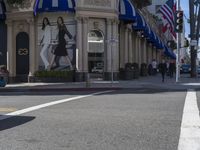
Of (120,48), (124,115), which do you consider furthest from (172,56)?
(124,115)

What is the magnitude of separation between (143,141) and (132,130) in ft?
4.15

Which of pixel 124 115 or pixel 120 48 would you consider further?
pixel 120 48

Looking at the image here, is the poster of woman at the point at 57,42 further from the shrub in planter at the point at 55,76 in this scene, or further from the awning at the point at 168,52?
the awning at the point at 168,52

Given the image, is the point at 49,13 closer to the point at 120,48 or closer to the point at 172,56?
the point at 120,48

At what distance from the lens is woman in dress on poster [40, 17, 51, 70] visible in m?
34.2

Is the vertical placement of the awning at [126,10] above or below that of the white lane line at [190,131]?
above

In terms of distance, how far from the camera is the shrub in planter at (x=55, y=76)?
33.1 m

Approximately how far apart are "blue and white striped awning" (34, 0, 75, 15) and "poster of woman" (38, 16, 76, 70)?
1.14 metres

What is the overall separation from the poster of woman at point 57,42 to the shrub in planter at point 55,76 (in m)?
0.80

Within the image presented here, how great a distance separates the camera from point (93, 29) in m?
33.9

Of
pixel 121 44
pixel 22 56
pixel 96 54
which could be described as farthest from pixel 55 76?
pixel 121 44

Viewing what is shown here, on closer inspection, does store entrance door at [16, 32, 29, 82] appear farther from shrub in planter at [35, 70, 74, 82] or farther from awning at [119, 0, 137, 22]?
awning at [119, 0, 137, 22]

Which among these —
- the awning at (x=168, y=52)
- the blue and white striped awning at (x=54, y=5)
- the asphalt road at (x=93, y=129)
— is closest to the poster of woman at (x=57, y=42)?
the blue and white striped awning at (x=54, y=5)

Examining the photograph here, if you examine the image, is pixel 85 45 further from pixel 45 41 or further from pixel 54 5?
pixel 54 5
